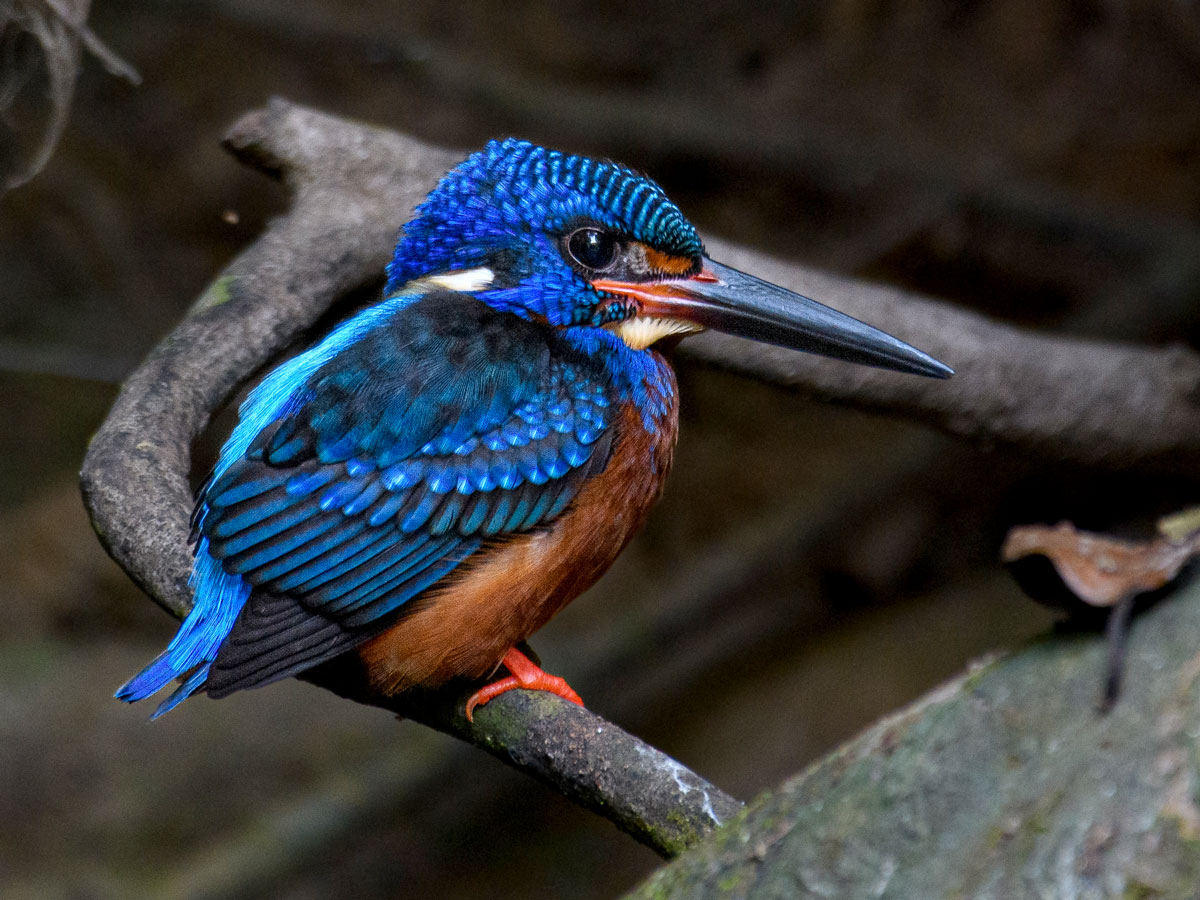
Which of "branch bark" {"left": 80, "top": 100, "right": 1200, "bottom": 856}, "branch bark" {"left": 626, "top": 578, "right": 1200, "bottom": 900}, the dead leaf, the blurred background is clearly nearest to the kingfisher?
"branch bark" {"left": 80, "top": 100, "right": 1200, "bottom": 856}

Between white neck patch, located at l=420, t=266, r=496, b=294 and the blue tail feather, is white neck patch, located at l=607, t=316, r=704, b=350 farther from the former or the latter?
the blue tail feather

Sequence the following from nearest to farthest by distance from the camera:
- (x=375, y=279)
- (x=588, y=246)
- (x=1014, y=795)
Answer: (x=1014, y=795), (x=588, y=246), (x=375, y=279)

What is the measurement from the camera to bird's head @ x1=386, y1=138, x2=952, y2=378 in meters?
→ 1.94

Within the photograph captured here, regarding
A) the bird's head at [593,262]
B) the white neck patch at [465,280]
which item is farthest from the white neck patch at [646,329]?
the white neck patch at [465,280]

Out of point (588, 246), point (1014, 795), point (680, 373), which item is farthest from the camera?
point (680, 373)

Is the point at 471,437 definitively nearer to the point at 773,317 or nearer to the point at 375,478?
the point at 375,478

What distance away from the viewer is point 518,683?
178 centimetres

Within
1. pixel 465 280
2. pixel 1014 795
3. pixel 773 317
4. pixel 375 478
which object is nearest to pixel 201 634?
pixel 375 478

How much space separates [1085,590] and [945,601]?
3.28 metres

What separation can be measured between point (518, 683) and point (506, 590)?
135 mm

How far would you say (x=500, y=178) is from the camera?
1973 mm

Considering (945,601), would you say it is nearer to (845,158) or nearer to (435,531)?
(845,158)

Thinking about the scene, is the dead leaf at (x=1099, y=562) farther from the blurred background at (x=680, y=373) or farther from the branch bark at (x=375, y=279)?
the blurred background at (x=680, y=373)

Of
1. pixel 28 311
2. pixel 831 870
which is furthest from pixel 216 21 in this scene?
pixel 831 870
